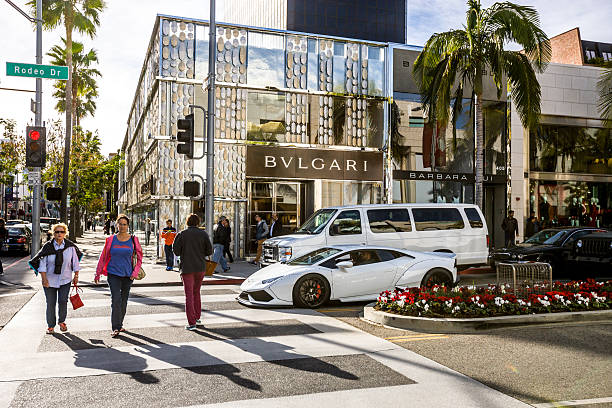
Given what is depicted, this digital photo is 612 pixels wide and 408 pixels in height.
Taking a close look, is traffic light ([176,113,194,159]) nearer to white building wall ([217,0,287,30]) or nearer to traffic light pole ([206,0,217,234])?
traffic light pole ([206,0,217,234])

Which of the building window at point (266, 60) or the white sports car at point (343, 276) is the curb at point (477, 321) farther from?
the building window at point (266, 60)

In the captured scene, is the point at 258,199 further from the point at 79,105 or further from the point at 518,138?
the point at 79,105

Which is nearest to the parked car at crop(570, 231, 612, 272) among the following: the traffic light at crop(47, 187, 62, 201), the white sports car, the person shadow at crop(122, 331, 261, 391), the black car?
the black car

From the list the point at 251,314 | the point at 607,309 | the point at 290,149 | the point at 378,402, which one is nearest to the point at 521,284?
the point at 607,309

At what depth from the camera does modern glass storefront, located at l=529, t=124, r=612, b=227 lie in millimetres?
27531

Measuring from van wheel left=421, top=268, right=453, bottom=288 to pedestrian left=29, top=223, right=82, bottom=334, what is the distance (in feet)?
21.7

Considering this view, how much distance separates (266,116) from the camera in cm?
2266

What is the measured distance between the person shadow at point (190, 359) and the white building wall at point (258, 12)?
49660 mm

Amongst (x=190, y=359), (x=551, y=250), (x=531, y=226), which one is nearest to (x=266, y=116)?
(x=551, y=250)

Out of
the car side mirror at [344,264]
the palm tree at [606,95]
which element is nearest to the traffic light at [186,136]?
the car side mirror at [344,264]

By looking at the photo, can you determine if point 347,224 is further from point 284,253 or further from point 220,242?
point 220,242

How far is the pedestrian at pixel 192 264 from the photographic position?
27.5 ft

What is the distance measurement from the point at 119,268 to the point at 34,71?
930 centimetres

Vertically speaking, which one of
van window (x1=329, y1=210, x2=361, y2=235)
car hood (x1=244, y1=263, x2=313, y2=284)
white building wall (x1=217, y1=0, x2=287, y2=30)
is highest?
white building wall (x1=217, y1=0, x2=287, y2=30)
